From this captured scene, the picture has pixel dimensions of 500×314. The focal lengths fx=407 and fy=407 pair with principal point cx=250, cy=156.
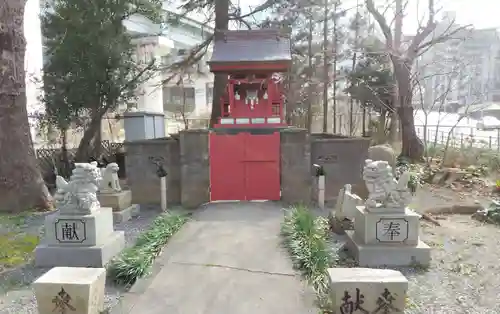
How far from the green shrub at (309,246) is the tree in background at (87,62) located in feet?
33.7

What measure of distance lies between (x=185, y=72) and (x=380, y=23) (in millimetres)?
8454

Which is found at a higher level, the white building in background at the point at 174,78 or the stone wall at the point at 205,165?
the white building in background at the point at 174,78

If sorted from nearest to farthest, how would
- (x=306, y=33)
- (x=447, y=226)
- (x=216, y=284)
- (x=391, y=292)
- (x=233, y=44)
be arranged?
(x=391, y=292) → (x=216, y=284) → (x=447, y=226) → (x=233, y=44) → (x=306, y=33)

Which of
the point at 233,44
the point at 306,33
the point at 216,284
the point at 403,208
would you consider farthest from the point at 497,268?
the point at 306,33

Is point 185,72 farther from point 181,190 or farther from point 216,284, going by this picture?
point 216,284

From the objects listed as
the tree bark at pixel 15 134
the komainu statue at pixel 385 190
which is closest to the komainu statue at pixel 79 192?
the komainu statue at pixel 385 190

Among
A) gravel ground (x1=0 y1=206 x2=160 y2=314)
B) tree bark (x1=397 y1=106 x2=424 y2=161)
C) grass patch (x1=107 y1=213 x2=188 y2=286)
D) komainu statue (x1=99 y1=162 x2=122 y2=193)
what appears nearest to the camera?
gravel ground (x1=0 y1=206 x2=160 y2=314)

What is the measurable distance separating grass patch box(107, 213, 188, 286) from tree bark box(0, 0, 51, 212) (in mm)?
4813

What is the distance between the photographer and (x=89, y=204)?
6.53 m

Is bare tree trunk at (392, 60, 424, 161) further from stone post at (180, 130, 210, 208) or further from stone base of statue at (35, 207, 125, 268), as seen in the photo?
stone base of statue at (35, 207, 125, 268)

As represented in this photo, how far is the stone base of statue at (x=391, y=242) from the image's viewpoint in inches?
246

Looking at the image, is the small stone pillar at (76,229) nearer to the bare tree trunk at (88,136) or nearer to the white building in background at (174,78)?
the bare tree trunk at (88,136)

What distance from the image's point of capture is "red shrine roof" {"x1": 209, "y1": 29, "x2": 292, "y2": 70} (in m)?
11.4

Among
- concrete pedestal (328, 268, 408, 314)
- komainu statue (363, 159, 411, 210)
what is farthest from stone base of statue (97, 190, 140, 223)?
concrete pedestal (328, 268, 408, 314)
